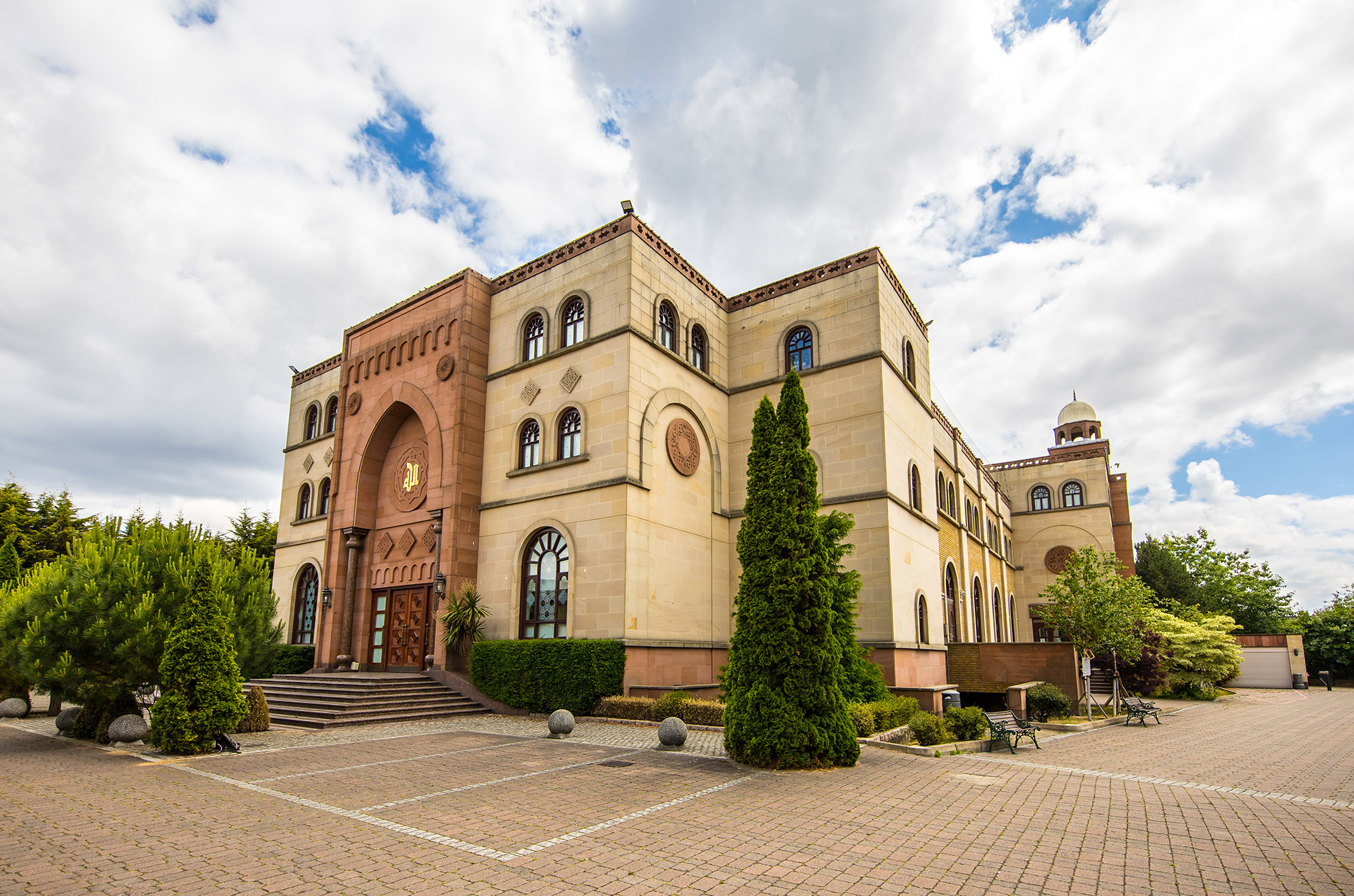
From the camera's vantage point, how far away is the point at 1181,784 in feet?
33.3

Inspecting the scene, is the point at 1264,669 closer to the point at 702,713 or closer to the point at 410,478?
the point at 702,713

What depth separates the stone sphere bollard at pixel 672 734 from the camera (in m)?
12.3

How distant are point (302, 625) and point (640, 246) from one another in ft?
61.2

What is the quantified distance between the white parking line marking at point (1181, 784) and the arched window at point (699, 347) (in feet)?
43.0

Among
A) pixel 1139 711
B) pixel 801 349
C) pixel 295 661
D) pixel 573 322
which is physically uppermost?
pixel 573 322

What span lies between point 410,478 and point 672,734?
13.3 m

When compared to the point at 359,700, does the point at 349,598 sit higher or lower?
higher

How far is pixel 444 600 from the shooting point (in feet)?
63.8

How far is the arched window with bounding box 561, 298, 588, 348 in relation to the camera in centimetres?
2041

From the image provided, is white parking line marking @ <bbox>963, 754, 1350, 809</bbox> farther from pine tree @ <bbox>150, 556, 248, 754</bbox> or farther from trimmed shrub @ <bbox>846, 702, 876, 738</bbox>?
pine tree @ <bbox>150, 556, 248, 754</bbox>

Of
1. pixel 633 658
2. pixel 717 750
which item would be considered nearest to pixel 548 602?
pixel 633 658

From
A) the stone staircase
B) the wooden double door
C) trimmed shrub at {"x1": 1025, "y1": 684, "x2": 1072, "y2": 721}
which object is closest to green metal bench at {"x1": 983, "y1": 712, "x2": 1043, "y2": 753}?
trimmed shrub at {"x1": 1025, "y1": 684, "x2": 1072, "y2": 721}

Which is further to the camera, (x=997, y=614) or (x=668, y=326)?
(x=997, y=614)

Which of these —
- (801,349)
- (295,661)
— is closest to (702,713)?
(801,349)
